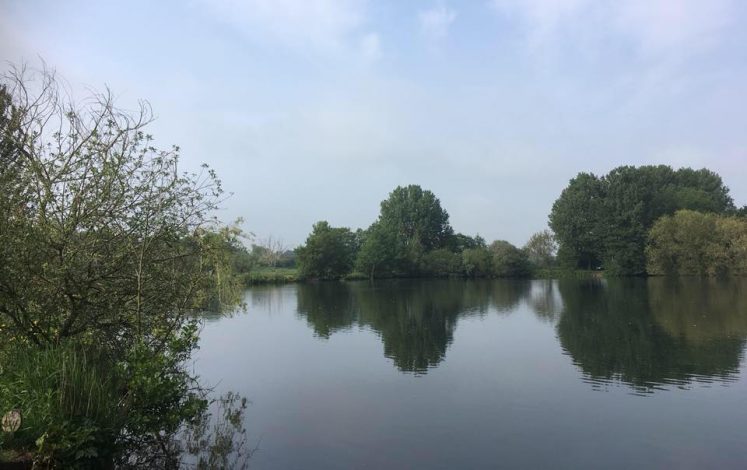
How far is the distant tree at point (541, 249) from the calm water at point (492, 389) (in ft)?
220

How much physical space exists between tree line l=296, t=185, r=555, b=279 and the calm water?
4919 centimetres

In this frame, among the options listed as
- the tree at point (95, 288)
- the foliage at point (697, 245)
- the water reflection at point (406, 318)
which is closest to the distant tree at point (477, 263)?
the foliage at point (697, 245)

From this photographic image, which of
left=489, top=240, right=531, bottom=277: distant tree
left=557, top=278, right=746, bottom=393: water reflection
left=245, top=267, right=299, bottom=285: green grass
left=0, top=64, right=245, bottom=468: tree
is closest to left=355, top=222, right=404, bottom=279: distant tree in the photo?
left=245, top=267, right=299, bottom=285: green grass

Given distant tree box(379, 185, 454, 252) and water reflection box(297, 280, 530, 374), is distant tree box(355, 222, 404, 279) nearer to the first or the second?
distant tree box(379, 185, 454, 252)

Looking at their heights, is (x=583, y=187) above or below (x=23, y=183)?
above

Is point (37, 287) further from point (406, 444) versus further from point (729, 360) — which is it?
point (729, 360)

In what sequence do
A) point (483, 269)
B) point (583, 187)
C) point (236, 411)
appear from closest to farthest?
point (236, 411) → point (583, 187) → point (483, 269)

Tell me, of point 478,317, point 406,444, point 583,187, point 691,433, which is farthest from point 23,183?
point 583,187

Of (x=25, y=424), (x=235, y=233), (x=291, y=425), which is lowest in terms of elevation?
(x=291, y=425)

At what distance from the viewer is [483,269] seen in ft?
278

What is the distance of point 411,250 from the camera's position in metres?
85.4

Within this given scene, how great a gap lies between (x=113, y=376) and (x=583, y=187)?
8021 cm

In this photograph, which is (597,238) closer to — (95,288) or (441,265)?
(441,265)

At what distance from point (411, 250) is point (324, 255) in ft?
51.6
